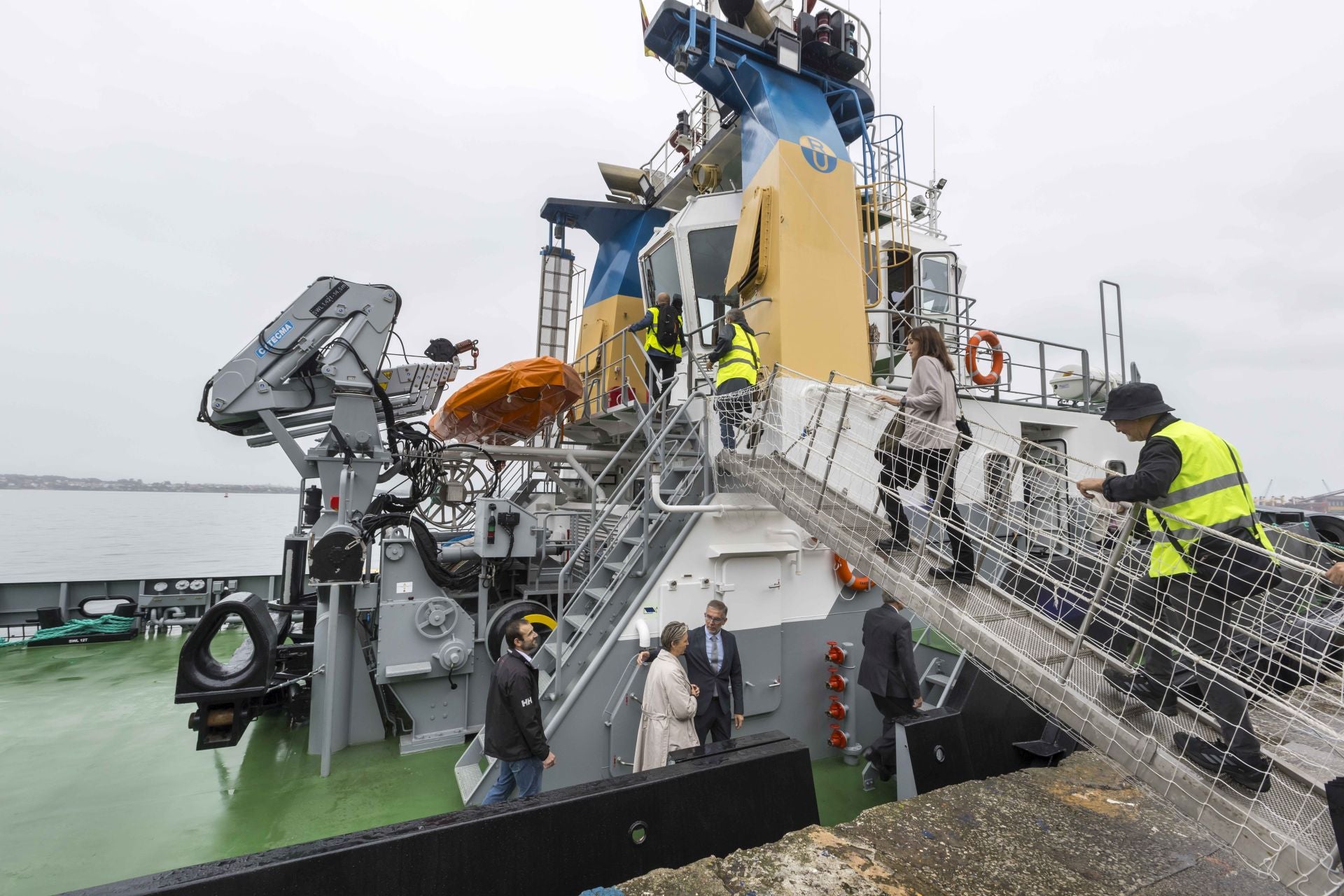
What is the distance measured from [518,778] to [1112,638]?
346 centimetres

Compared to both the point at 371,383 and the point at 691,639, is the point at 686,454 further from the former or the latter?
the point at 371,383

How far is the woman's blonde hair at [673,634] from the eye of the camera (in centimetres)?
407

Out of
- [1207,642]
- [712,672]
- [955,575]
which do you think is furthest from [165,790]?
[1207,642]

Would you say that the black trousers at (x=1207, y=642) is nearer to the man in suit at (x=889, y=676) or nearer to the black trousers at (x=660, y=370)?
the man in suit at (x=889, y=676)

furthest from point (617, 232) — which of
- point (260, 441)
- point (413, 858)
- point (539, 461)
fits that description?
point (413, 858)

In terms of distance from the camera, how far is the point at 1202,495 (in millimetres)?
2354

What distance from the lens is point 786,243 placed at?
5.94 meters

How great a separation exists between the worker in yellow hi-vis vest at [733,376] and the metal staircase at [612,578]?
19cm

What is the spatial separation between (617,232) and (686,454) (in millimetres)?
6256

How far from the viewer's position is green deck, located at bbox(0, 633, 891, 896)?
154 inches

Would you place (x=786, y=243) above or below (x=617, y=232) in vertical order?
below

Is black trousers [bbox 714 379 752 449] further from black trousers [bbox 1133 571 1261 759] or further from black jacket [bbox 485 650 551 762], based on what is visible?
black trousers [bbox 1133 571 1261 759]

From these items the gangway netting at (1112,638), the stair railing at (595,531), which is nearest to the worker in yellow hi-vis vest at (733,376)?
the stair railing at (595,531)

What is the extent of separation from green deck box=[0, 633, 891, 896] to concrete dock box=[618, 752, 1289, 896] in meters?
1.85
